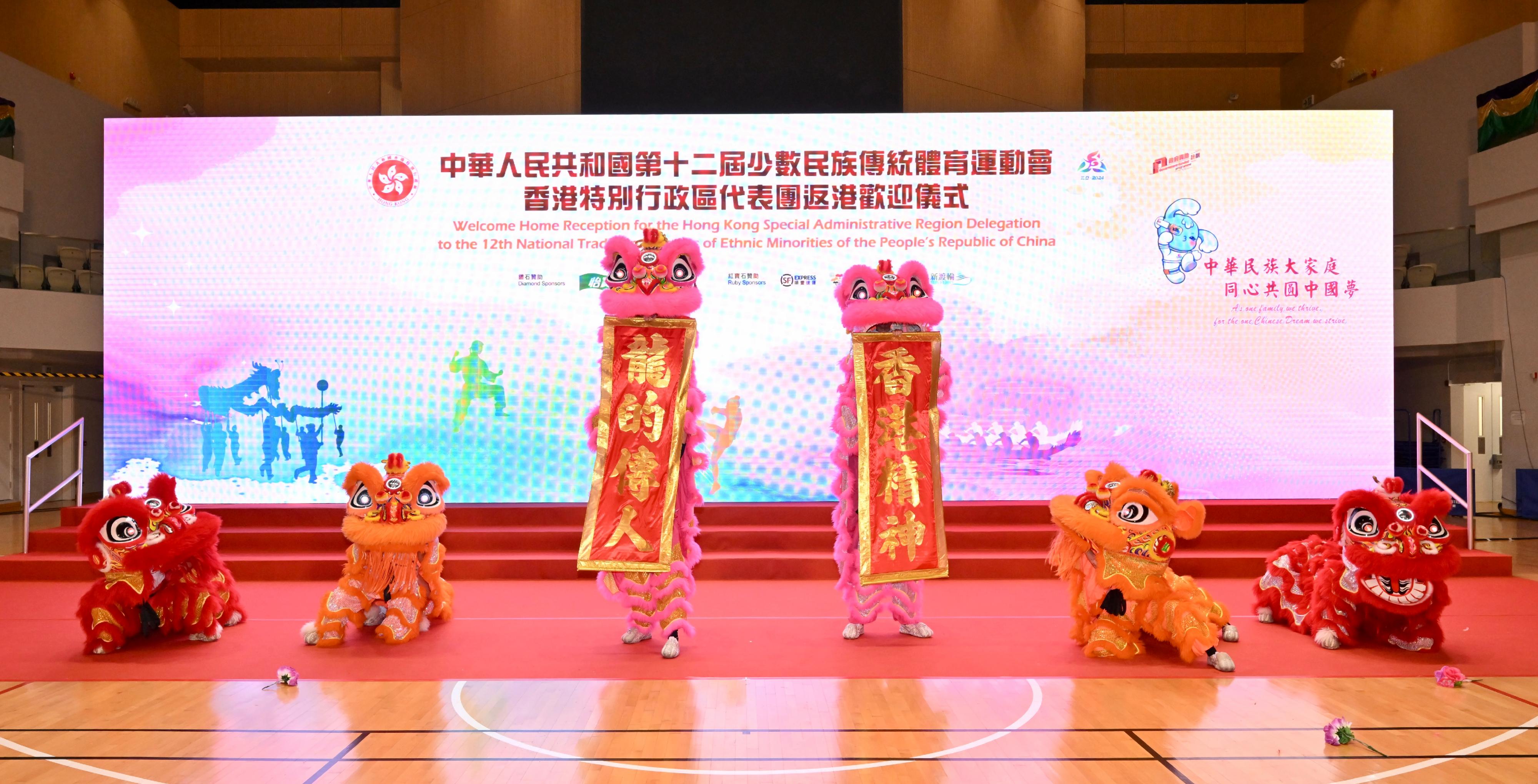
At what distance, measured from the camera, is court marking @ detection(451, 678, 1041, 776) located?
2951 mm

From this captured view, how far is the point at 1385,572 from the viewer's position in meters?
4.30

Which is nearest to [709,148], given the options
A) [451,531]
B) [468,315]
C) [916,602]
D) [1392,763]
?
[468,315]

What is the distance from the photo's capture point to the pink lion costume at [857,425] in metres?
4.65

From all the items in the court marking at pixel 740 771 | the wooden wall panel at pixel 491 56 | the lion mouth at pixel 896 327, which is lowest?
the court marking at pixel 740 771

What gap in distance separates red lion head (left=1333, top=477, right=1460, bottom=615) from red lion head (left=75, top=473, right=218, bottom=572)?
17.5 feet

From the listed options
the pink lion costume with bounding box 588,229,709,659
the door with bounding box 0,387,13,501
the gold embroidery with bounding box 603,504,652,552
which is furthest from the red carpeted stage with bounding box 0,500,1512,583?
the door with bounding box 0,387,13,501

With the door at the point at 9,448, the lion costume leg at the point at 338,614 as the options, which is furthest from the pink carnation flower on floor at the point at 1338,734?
the door at the point at 9,448

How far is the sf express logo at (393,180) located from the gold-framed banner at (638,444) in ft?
11.7

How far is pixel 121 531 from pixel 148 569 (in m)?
A: 0.21

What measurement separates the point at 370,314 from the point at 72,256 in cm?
385

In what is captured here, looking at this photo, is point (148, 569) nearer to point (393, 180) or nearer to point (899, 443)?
point (899, 443)

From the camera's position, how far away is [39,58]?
971cm

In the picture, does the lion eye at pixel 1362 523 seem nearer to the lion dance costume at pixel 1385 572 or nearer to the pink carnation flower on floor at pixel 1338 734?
the lion dance costume at pixel 1385 572

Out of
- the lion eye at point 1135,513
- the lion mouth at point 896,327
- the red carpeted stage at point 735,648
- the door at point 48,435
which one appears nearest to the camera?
the red carpeted stage at point 735,648
